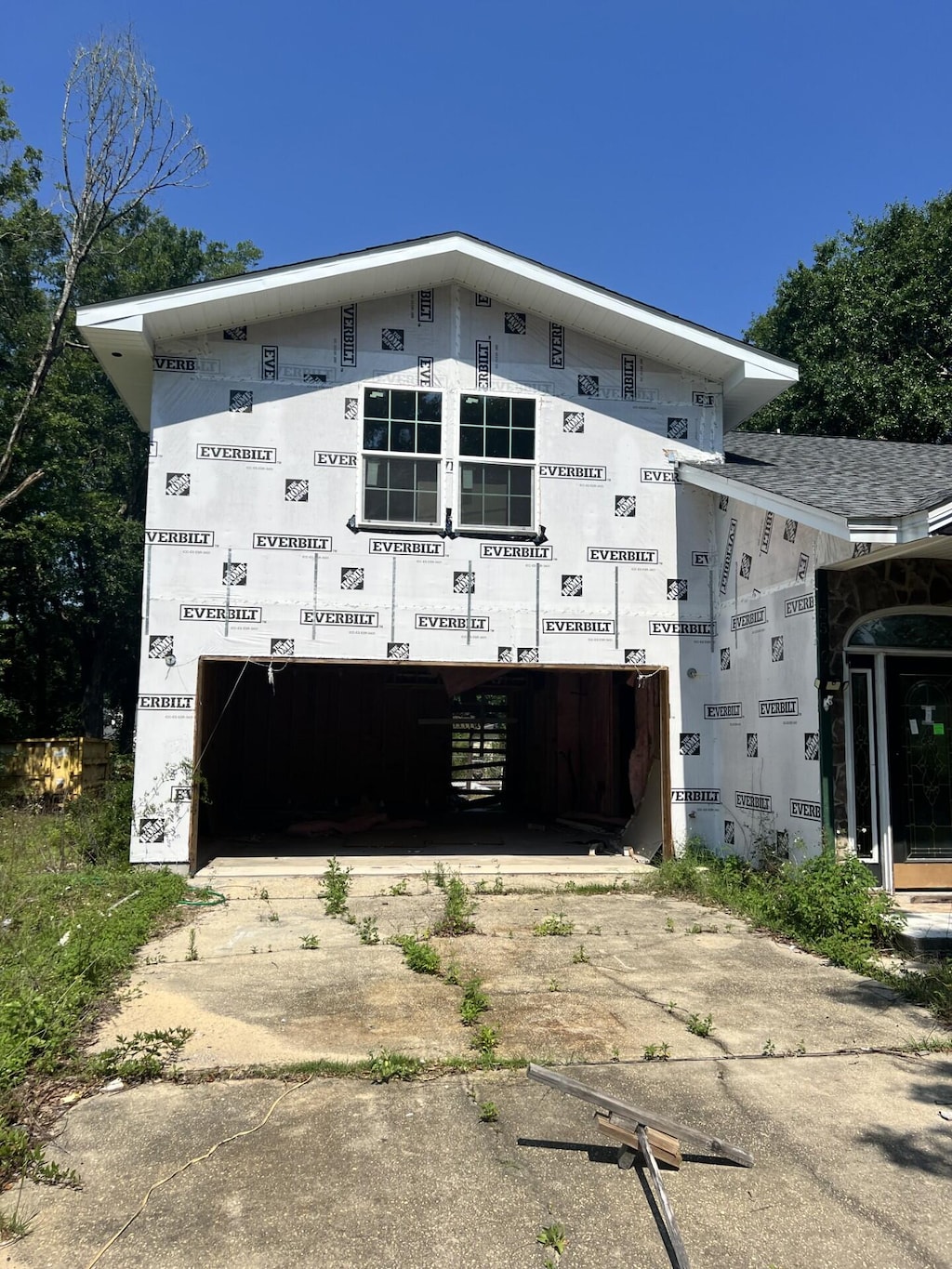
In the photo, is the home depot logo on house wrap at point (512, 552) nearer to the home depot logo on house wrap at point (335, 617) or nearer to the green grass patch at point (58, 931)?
the home depot logo on house wrap at point (335, 617)

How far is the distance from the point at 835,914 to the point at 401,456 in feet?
21.9

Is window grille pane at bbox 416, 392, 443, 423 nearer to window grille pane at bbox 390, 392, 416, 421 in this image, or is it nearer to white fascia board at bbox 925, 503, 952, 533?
window grille pane at bbox 390, 392, 416, 421

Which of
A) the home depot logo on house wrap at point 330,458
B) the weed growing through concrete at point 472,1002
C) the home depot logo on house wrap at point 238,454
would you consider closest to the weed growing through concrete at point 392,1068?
the weed growing through concrete at point 472,1002

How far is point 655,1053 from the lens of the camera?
4551 millimetres

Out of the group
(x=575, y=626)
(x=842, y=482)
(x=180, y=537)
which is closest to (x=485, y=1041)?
(x=575, y=626)

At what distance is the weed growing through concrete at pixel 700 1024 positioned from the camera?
193 inches

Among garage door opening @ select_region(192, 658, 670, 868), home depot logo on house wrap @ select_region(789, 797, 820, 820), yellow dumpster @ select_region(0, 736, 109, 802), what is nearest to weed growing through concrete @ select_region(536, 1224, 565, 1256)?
home depot logo on house wrap @ select_region(789, 797, 820, 820)

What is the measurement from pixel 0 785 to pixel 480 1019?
10246 mm

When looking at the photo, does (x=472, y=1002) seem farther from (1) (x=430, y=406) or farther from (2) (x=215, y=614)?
(1) (x=430, y=406)

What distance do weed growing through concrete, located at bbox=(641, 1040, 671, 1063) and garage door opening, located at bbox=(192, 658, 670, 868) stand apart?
8.28 m

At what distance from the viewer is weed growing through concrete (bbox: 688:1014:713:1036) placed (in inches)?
193

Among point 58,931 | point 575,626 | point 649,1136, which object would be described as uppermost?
point 575,626

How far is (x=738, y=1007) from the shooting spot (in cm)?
538

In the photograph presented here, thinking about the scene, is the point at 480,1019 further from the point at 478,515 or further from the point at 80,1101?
the point at 478,515
